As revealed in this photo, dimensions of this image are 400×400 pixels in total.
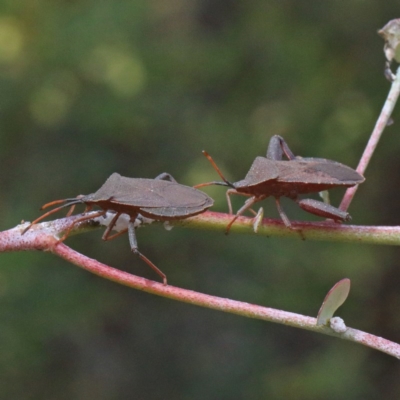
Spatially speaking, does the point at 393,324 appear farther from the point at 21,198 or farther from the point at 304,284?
the point at 21,198

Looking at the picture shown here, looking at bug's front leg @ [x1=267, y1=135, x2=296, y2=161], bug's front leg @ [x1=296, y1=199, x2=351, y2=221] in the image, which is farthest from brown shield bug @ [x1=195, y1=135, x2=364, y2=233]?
bug's front leg @ [x1=267, y1=135, x2=296, y2=161]

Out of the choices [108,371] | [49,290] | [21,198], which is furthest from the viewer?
[108,371]

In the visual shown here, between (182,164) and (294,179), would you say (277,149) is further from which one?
(182,164)

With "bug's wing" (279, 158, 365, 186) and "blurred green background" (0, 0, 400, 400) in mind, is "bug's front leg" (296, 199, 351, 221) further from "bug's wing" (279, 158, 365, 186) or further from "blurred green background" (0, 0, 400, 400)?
"blurred green background" (0, 0, 400, 400)

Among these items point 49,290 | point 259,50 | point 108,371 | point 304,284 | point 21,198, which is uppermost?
point 259,50

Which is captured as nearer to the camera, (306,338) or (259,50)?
(259,50)

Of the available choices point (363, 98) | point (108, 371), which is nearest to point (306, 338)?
point (108, 371)

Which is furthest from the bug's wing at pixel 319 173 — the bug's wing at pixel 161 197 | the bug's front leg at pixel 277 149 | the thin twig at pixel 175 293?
the thin twig at pixel 175 293
